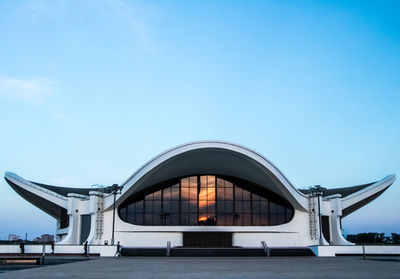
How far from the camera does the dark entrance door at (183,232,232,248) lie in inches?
1449

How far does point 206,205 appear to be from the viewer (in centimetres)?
3784

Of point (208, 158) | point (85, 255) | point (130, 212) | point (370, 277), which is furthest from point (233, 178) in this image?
point (370, 277)

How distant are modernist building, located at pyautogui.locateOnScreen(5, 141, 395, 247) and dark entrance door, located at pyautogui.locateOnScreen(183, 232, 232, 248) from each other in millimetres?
91

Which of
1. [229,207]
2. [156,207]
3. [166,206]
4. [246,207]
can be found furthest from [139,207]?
[246,207]

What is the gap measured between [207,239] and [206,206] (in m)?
3.08

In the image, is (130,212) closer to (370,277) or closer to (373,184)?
(373,184)

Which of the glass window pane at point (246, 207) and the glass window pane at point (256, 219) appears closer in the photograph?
the glass window pane at point (256, 219)

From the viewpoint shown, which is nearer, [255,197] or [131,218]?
[131,218]

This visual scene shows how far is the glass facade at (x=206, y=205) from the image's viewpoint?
123 feet

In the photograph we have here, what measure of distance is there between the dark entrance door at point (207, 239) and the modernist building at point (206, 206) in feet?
0.30

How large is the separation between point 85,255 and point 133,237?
31.2ft

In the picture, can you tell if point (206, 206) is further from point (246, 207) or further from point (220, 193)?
point (246, 207)

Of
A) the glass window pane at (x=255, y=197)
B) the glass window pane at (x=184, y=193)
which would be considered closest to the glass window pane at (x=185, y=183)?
the glass window pane at (x=184, y=193)

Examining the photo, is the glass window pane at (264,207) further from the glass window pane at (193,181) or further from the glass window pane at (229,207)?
the glass window pane at (193,181)
